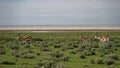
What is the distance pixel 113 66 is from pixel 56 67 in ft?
14.0

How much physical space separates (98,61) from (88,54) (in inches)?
223

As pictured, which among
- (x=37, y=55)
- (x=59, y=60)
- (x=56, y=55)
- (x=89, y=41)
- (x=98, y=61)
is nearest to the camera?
(x=98, y=61)

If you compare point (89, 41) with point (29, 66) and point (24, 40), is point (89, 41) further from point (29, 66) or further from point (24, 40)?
point (29, 66)

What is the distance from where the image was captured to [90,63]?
22.6m

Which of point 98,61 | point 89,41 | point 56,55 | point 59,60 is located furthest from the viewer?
point 89,41

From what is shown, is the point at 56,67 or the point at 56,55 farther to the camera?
the point at 56,55

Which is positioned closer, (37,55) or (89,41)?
(37,55)

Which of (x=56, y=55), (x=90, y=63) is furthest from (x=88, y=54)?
(x=90, y=63)

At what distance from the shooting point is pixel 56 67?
700 inches

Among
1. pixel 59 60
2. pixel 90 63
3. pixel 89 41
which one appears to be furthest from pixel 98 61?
pixel 89 41

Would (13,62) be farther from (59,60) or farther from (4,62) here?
(59,60)

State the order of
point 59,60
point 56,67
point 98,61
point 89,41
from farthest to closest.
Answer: point 89,41 → point 59,60 → point 98,61 → point 56,67

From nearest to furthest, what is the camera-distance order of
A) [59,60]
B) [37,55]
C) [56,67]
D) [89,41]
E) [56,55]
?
[56,67] → [59,60] → [56,55] → [37,55] → [89,41]

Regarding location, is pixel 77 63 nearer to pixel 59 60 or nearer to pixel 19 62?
pixel 59 60
